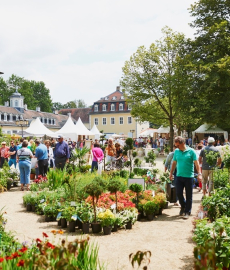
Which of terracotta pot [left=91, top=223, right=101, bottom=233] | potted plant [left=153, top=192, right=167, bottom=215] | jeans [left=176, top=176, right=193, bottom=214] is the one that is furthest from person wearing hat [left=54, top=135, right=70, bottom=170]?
terracotta pot [left=91, top=223, right=101, bottom=233]

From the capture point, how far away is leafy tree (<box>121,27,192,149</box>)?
26547 millimetres

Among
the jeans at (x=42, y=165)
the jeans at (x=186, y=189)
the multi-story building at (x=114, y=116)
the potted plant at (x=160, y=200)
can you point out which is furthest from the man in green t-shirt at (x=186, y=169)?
the multi-story building at (x=114, y=116)

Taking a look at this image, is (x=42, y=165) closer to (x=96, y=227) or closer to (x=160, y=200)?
(x=160, y=200)

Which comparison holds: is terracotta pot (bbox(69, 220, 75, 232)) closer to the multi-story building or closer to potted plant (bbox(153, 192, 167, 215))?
potted plant (bbox(153, 192, 167, 215))

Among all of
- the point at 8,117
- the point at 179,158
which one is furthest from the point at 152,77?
the point at 8,117

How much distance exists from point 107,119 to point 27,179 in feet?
174

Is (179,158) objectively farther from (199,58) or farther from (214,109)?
(199,58)

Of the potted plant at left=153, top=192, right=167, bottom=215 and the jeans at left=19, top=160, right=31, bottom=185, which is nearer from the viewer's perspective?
→ the potted plant at left=153, top=192, right=167, bottom=215

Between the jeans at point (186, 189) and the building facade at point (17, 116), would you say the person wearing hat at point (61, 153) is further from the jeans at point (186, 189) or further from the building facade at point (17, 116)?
the building facade at point (17, 116)

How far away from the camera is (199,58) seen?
2727cm

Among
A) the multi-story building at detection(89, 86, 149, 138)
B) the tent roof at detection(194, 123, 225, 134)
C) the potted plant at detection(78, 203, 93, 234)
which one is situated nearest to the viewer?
the potted plant at detection(78, 203, 93, 234)

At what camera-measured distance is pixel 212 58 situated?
1023 inches

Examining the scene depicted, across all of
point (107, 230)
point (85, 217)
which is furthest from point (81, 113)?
point (107, 230)

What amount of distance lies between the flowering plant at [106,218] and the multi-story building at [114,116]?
5516 centimetres
